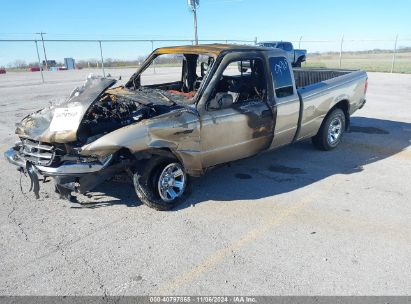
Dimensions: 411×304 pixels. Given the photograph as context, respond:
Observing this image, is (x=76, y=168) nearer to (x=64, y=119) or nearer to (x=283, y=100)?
(x=64, y=119)

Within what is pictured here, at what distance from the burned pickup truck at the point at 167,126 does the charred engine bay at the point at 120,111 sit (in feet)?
0.04

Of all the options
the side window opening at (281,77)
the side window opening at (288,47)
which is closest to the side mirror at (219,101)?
the side window opening at (281,77)

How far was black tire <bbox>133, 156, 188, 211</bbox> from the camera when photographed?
3949 millimetres

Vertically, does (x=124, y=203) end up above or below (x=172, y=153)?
below

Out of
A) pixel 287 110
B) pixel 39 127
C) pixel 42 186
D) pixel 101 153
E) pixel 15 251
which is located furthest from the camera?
pixel 287 110

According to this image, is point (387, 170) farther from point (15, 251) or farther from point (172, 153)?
point (15, 251)

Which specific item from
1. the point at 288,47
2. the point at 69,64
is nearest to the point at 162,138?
the point at 288,47

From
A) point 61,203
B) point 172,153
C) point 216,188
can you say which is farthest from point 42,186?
point 216,188

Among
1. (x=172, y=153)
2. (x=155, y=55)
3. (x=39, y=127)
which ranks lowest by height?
(x=172, y=153)

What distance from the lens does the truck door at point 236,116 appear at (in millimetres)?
4270

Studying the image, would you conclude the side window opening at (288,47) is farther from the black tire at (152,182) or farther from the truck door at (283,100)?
the black tire at (152,182)

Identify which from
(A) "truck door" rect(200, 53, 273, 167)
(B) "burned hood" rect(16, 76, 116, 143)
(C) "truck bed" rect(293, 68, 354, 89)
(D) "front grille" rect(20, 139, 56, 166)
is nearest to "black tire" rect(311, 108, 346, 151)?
(C) "truck bed" rect(293, 68, 354, 89)

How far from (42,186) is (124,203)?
1289mm

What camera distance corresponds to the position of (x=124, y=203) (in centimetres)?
434
